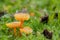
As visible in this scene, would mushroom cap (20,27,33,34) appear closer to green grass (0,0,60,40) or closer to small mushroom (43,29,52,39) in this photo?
green grass (0,0,60,40)

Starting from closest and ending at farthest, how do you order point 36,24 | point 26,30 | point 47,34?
1. point 26,30
2. point 47,34
3. point 36,24

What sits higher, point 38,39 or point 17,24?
point 17,24

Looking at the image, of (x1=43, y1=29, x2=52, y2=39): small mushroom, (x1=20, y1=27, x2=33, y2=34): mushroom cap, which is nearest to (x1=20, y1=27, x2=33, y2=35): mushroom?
(x1=20, y1=27, x2=33, y2=34): mushroom cap

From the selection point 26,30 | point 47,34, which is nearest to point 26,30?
point 26,30

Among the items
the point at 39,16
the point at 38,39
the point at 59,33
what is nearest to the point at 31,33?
the point at 38,39

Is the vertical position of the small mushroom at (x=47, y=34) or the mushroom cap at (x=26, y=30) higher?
the mushroom cap at (x=26, y=30)

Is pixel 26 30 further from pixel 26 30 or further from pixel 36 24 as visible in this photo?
pixel 36 24

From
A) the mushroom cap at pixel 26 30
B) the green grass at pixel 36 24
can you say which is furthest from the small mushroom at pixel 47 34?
the mushroom cap at pixel 26 30

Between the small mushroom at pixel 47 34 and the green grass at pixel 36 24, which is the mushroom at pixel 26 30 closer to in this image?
the green grass at pixel 36 24

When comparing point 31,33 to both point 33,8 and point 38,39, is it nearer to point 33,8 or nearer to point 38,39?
point 38,39

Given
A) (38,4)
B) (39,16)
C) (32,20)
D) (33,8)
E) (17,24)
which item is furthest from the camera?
(38,4)

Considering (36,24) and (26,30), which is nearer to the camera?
(26,30)
